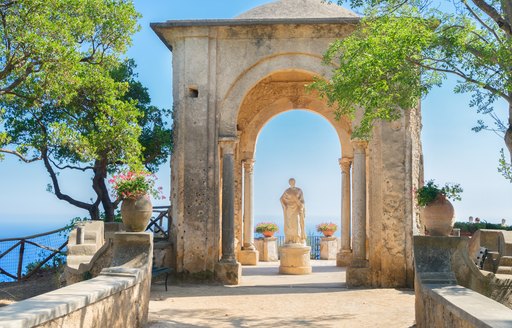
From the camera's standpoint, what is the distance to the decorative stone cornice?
1393 centimetres

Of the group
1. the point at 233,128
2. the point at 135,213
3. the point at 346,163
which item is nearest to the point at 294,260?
the point at 346,163

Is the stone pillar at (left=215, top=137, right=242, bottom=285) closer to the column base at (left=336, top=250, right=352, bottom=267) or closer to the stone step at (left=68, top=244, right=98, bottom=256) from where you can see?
the stone step at (left=68, top=244, right=98, bottom=256)

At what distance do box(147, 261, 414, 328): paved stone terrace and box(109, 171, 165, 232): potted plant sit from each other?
154 centimetres

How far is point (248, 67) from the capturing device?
1418 centimetres

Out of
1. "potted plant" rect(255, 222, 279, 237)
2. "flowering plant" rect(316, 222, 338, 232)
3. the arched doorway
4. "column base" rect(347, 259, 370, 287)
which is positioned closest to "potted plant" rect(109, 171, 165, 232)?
"column base" rect(347, 259, 370, 287)

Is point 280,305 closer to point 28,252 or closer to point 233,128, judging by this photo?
point 233,128

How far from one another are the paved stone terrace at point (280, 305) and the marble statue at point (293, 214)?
2.65 meters

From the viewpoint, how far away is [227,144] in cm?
1405

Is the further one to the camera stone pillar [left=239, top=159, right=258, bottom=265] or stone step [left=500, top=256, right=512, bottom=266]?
stone pillar [left=239, top=159, right=258, bottom=265]

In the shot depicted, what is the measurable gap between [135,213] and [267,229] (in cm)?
1260

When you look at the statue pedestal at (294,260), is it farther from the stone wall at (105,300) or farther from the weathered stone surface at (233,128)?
the stone wall at (105,300)

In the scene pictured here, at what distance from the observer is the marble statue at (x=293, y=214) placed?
685 inches

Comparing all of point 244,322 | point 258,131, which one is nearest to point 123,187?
point 244,322

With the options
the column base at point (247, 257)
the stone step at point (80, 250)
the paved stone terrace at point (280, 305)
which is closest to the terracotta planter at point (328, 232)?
the column base at point (247, 257)
